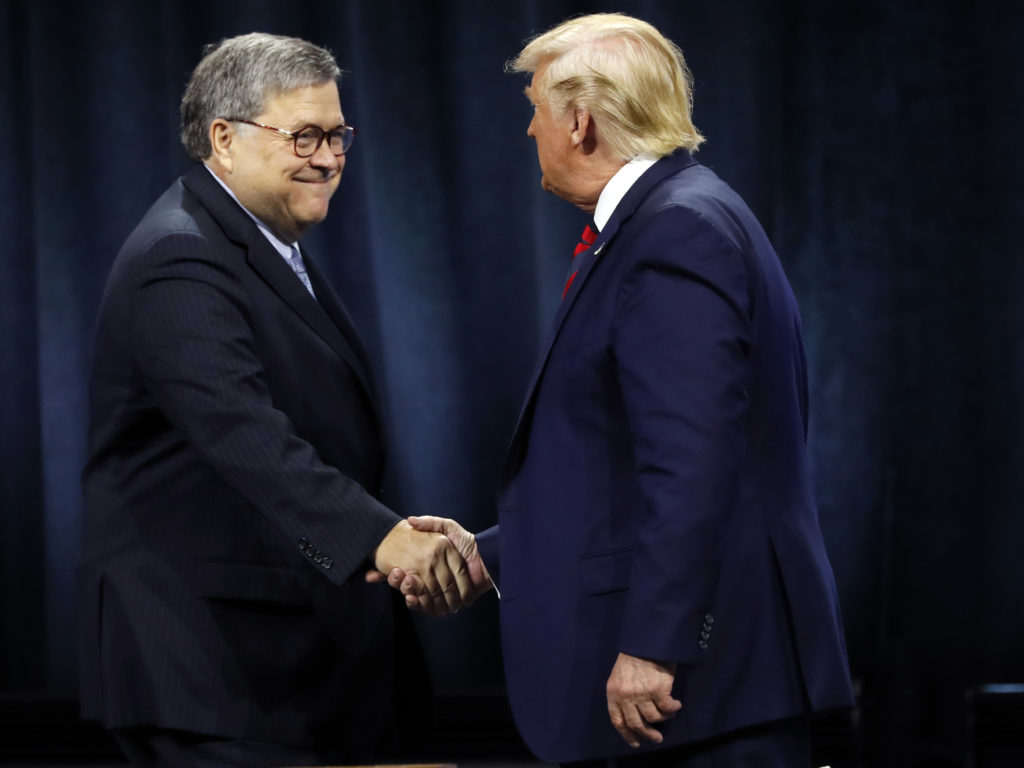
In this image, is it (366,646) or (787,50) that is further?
(787,50)

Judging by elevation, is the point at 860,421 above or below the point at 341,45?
below

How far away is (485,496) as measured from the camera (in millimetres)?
3129

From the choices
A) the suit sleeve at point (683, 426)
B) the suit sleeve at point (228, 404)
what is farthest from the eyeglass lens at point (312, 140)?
the suit sleeve at point (683, 426)

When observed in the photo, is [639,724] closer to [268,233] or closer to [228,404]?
[228,404]

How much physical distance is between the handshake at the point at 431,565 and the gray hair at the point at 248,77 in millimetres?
740

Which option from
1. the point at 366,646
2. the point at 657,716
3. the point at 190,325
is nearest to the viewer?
the point at 657,716

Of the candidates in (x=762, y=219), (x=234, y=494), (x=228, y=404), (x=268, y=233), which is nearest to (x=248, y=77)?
(x=268, y=233)

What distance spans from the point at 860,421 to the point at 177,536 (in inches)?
68.8

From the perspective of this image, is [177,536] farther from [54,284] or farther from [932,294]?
[932,294]

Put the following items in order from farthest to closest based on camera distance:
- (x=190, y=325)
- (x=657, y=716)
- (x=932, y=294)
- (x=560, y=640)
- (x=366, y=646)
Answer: (x=932, y=294)
(x=366, y=646)
(x=190, y=325)
(x=560, y=640)
(x=657, y=716)

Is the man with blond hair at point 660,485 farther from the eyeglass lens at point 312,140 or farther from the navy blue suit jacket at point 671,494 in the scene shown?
the eyeglass lens at point 312,140

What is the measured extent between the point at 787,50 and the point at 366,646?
71.3 inches

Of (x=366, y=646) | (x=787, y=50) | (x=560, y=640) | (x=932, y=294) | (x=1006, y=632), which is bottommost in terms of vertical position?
(x=1006, y=632)

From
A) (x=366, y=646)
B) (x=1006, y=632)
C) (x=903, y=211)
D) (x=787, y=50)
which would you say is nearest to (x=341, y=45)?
(x=787, y=50)
